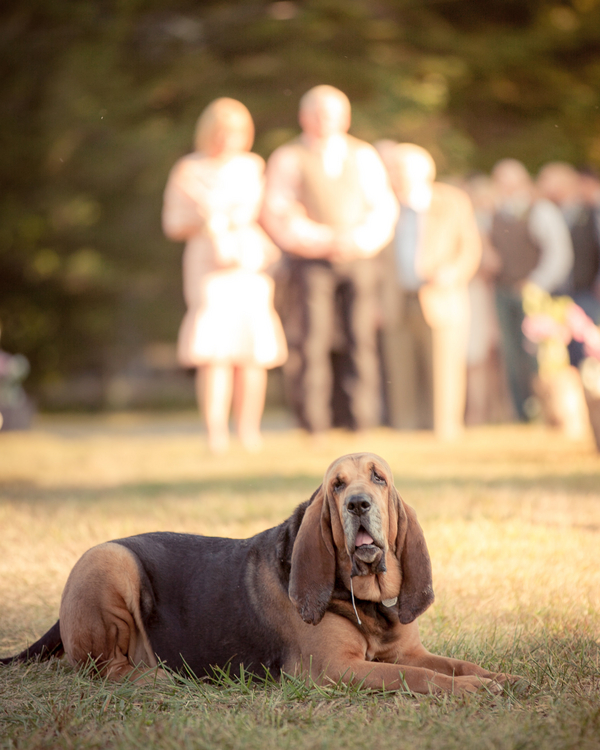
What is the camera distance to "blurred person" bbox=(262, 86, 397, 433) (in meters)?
8.44

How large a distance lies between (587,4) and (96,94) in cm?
903

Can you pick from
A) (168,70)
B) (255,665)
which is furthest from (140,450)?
(168,70)

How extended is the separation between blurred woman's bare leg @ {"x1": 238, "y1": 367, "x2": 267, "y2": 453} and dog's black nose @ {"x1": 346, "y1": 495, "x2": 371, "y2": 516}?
18.3ft

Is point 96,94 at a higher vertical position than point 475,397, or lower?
higher

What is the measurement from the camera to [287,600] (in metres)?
2.90

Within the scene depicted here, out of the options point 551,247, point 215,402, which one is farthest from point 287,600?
point 551,247

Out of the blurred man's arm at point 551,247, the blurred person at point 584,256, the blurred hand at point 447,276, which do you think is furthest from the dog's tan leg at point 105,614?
the blurred person at point 584,256

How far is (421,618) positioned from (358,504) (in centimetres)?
107

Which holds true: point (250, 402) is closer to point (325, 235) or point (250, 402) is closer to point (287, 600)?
point (325, 235)

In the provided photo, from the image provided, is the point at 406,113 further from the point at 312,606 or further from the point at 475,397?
the point at 312,606

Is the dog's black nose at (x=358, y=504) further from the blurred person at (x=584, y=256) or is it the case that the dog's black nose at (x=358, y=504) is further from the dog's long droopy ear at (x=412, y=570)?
the blurred person at (x=584, y=256)

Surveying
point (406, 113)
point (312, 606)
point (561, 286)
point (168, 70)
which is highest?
point (168, 70)

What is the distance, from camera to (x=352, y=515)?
2.69 meters

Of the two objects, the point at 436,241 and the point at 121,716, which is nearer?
the point at 121,716
